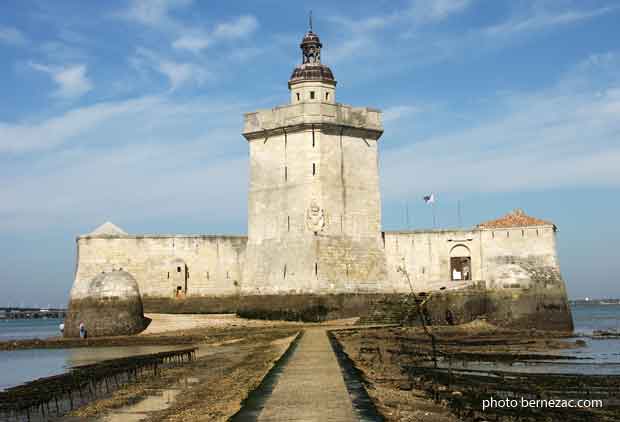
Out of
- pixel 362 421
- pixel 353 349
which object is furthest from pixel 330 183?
pixel 362 421

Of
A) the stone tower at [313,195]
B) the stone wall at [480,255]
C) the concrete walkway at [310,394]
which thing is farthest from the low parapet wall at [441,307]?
the concrete walkway at [310,394]

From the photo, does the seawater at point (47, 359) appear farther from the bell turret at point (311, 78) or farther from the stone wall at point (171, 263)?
the bell turret at point (311, 78)

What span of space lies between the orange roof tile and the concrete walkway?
19.9 meters

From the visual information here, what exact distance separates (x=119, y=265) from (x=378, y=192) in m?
11.9

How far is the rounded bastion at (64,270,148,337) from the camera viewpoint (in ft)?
101

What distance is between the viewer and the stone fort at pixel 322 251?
3256cm

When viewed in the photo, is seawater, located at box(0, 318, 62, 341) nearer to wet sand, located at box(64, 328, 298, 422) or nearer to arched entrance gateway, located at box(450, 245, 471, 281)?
arched entrance gateway, located at box(450, 245, 471, 281)

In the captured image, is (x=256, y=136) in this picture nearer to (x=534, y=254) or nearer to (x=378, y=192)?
(x=378, y=192)

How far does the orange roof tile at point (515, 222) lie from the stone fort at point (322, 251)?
0.16ft

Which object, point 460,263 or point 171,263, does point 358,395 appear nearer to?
point 460,263

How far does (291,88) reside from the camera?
34.2 metres

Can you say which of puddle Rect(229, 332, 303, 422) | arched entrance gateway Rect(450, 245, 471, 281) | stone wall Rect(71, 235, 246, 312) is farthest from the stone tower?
puddle Rect(229, 332, 303, 422)

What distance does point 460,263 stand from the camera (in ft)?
116

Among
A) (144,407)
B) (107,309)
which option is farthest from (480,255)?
(144,407)
